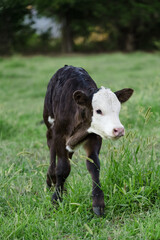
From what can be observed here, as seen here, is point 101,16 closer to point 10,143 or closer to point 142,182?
point 10,143

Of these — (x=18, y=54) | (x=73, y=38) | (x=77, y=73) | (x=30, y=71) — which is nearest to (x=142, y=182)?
(x=77, y=73)

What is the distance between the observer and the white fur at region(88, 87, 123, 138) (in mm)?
2725

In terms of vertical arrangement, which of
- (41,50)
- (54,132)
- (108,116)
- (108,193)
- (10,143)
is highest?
(108,116)

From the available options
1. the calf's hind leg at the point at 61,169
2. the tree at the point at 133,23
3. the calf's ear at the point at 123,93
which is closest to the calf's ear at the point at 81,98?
the calf's ear at the point at 123,93

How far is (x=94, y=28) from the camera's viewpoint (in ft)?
94.0

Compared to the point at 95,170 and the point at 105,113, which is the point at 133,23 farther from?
the point at 105,113

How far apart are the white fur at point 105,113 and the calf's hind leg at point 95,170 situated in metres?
0.30

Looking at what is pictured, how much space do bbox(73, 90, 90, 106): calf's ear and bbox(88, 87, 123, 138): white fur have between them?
0.07m

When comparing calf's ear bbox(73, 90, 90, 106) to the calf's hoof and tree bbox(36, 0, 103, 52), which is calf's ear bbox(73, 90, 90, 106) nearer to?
the calf's hoof

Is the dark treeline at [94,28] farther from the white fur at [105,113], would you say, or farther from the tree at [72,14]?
the white fur at [105,113]

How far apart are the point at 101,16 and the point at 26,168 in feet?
79.8

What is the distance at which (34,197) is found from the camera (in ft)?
11.3

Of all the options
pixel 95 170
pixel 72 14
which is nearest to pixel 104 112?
pixel 95 170

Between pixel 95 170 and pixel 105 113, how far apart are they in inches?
24.3
